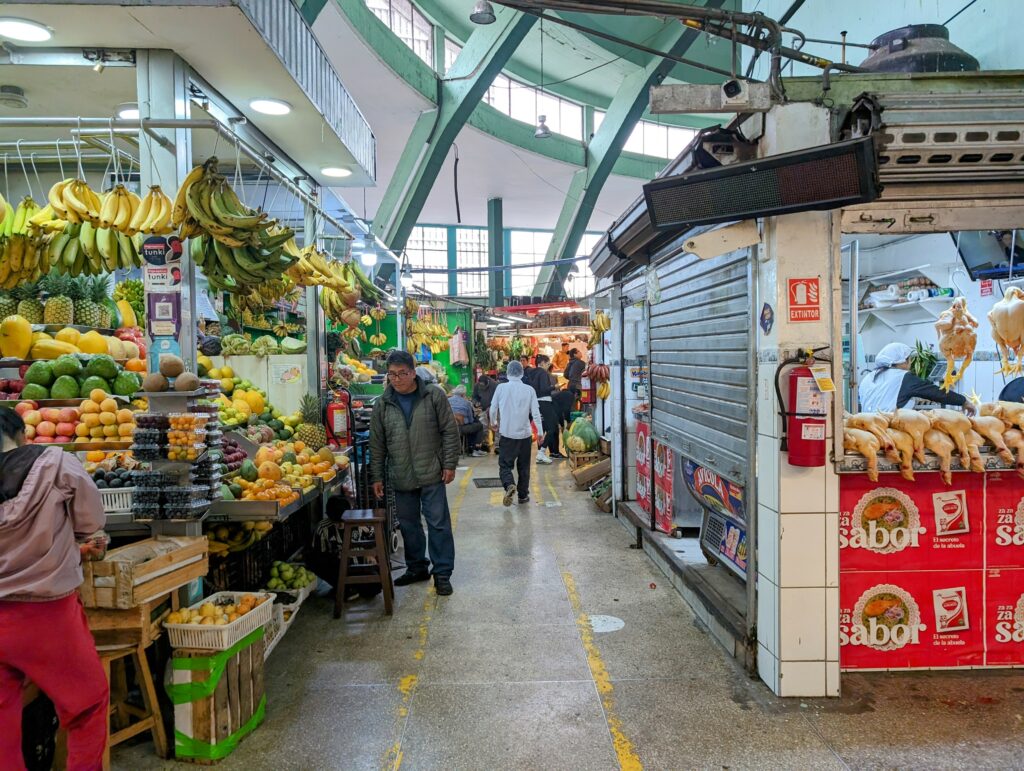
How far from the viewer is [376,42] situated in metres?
11.0

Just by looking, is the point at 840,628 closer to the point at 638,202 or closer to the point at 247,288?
the point at 638,202

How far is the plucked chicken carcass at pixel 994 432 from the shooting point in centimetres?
368

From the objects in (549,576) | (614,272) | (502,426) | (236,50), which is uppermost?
(236,50)

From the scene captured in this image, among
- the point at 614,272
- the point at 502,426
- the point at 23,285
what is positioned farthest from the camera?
the point at 502,426

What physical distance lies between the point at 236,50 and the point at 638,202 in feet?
9.85

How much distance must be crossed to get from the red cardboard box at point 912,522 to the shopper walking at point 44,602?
154 inches

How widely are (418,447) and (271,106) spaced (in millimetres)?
2896

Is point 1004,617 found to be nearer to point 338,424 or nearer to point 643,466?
point 643,466

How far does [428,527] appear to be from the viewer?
5.49 meters

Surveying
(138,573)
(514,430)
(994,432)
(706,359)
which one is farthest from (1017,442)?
(514,430)

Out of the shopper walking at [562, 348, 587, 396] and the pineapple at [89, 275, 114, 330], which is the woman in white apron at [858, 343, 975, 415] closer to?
the pineapple at [89, 275, 114, 330]

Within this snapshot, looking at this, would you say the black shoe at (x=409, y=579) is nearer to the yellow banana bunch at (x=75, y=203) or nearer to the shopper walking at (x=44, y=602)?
the shopper walking at (x=44, y=602)

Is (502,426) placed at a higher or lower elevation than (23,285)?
lower

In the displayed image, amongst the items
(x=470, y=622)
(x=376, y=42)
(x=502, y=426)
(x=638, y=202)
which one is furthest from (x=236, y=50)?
A: (x=376, y=42)
